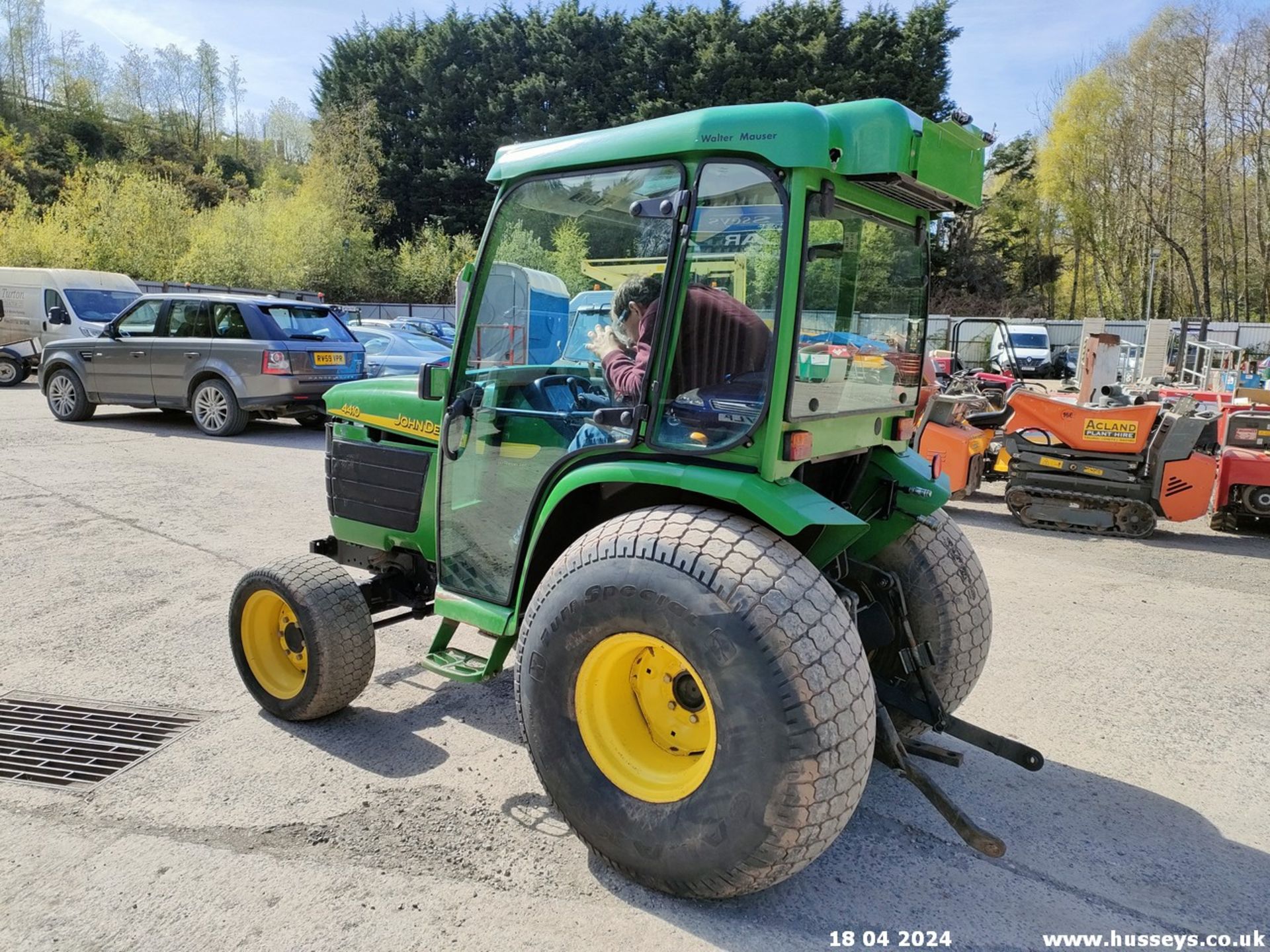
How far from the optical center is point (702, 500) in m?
2.81

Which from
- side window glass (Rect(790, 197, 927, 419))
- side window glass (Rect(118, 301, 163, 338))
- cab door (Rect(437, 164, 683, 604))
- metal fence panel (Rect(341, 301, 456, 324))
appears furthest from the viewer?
metal fence panel (Rect(341, 301, 456, 324))

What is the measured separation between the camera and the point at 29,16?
5709 centimetres

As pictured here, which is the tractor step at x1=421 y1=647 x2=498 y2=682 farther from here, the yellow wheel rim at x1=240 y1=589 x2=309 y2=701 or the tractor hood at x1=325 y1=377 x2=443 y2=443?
the tractor hood at x1=325 y1=377 x2=443 y2=443

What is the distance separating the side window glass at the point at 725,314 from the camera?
2.59 m

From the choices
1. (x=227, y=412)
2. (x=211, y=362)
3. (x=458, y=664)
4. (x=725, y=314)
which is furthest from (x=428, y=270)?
(x=725, y=314)

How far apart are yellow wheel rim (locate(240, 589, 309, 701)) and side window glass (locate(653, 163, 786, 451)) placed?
2009mm

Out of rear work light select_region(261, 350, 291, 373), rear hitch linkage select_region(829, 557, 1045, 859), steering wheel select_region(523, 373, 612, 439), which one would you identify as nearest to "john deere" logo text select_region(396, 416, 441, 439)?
steering wheel select_region(523, 373, 612, 439)

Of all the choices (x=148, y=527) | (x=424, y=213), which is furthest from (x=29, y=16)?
(x=148, y=527)

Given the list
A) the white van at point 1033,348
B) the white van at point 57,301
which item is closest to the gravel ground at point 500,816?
the white van at point 57,301

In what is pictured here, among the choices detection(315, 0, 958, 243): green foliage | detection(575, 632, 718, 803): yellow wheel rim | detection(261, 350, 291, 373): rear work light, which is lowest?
detection(575, 632, 718, 803): yellow wheel rim

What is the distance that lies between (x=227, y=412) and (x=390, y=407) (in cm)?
865

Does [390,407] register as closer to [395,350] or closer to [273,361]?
[273,361]

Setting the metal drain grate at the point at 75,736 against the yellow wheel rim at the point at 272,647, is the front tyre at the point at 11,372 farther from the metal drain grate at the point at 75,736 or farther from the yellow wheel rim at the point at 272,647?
the yellow wheel rim at the point at 272,647
